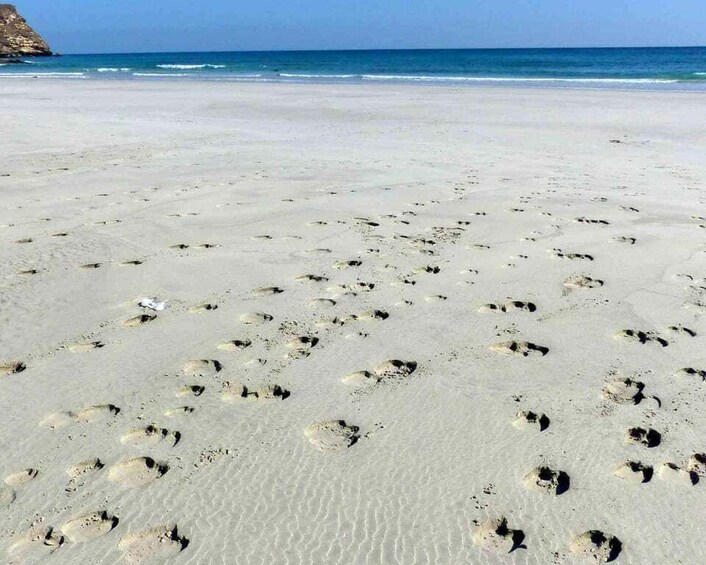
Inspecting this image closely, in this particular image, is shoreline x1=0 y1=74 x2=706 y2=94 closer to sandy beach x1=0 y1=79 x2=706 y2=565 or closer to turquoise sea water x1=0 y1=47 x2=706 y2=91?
turquoise sea water x1=0 y1=47 x2=706 y2=91

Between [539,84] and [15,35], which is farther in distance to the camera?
[15,35]

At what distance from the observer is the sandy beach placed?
2.04 m

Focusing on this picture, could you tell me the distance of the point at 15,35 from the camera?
290 ft

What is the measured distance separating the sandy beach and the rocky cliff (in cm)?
9517

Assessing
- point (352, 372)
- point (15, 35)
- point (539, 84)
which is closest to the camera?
point (352, 372)

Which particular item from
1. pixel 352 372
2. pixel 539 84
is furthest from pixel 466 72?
pixel 352 372

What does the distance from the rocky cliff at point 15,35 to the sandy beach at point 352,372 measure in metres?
95.2

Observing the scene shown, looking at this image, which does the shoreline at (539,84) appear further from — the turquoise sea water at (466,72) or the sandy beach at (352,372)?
the sandy beach at (352,372)

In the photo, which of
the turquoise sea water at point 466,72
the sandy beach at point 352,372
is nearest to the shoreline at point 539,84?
the turquoise sea water at point 466,72

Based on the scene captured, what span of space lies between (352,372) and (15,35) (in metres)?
102

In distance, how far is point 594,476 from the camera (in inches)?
88.7

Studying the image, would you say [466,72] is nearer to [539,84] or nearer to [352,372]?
[539,84]

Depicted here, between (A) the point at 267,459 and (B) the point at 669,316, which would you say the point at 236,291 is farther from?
(B) the point at 669,316

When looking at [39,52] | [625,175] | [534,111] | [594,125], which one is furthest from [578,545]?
[39,52]
